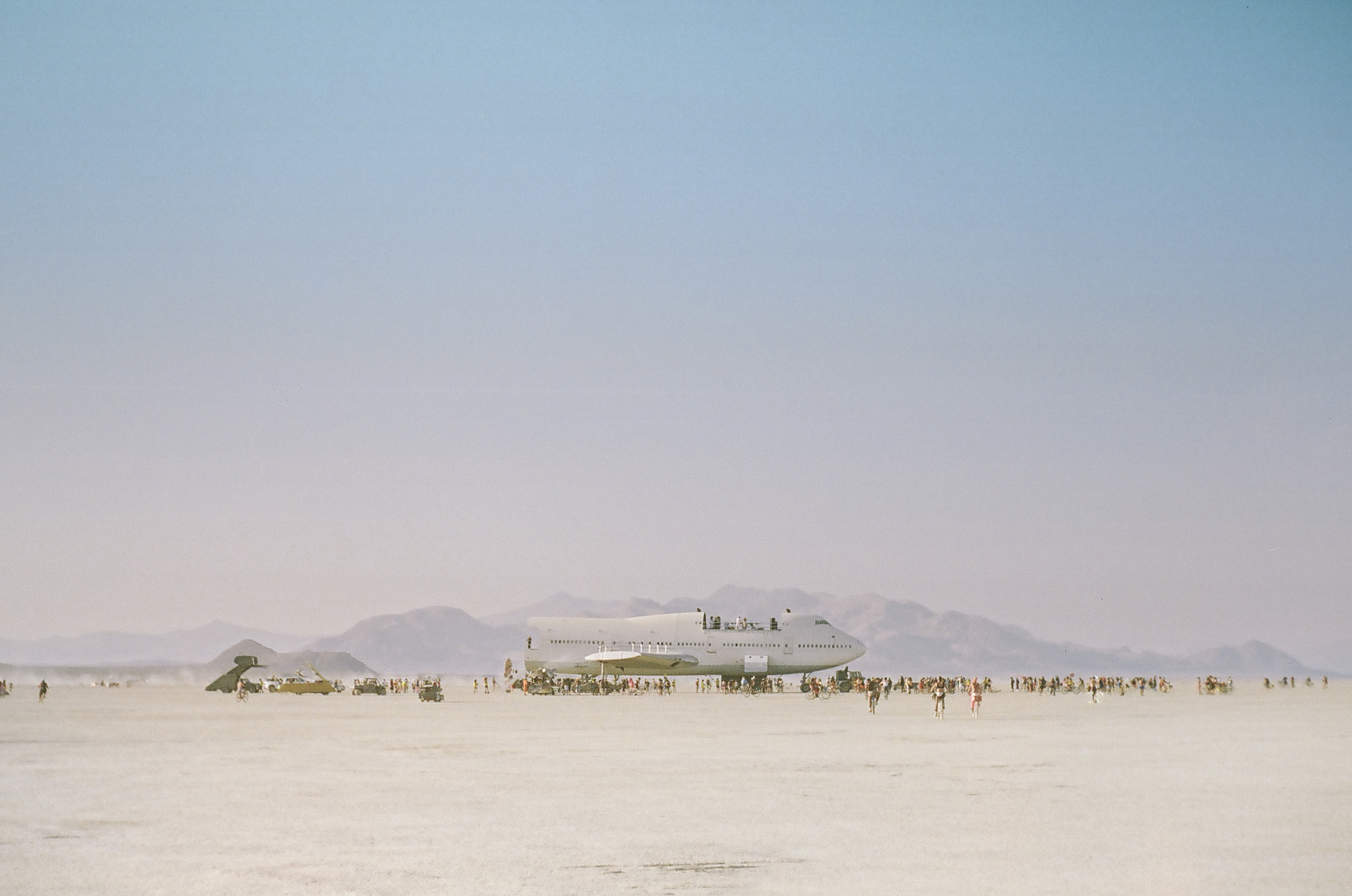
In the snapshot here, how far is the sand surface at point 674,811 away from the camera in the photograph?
1277 cm

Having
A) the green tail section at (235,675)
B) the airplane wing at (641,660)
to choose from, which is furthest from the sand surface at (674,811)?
the airplane wing at (641,660)

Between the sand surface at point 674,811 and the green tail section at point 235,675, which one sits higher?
the sand surface at point 674,811

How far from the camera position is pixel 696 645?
90562 mm

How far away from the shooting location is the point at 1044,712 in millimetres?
51781

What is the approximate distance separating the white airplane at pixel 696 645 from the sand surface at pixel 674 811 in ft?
168

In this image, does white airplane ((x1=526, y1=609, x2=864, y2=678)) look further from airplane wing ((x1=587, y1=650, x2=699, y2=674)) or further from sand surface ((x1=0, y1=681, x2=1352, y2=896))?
sand surface ((x1=0, y1=681, x2=1352, y2=896))

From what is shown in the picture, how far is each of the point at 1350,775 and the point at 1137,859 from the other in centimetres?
1156

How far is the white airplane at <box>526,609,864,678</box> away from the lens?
88500mm

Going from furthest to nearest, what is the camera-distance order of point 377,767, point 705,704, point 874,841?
point 705,704 → point 377,767 → point 874,841

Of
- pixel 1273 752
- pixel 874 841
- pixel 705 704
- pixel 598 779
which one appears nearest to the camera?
pixel 874 841

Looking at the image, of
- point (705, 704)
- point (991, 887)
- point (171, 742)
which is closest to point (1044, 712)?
point (705, 704)

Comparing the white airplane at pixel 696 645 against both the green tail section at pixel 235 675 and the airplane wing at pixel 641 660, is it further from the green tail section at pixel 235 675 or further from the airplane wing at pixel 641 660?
the green tail section at pixel 235 675

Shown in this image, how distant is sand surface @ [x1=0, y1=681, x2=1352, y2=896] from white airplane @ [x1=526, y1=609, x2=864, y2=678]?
5117 cm

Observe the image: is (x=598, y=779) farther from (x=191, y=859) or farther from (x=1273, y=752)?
(x=1273, y=752)
